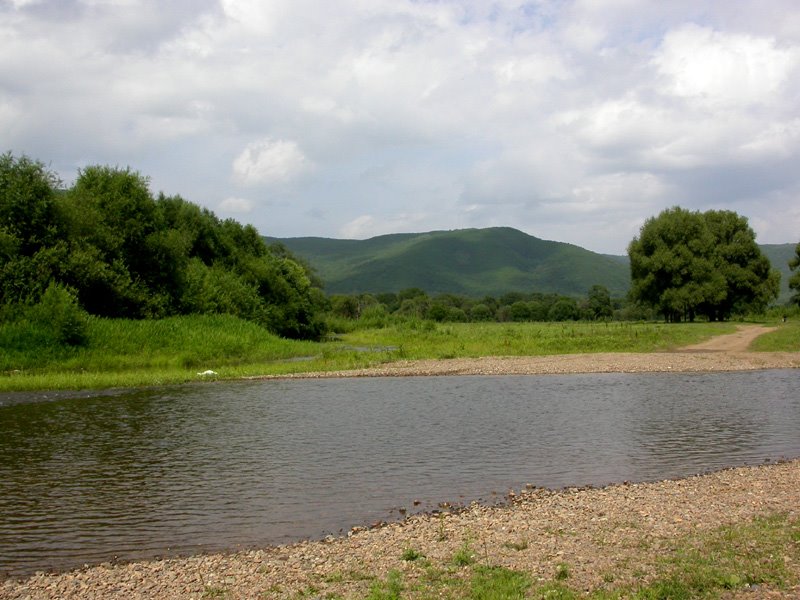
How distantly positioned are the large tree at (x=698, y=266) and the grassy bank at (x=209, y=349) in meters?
13.7

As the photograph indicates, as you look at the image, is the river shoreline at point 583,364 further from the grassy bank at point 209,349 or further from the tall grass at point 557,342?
the tall grass at point 557,342

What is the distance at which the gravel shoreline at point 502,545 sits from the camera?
892 cm

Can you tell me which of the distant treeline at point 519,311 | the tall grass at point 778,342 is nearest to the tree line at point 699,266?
the tall grass at point 778,342

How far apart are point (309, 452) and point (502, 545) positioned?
8997mm

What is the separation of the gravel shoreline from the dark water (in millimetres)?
1001

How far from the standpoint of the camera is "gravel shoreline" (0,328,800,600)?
892 centimetres

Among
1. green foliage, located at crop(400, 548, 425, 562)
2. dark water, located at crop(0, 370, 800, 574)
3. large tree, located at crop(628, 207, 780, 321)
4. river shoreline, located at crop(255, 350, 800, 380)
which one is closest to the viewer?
green foliage, located at crop(400, 548, 425, 562)

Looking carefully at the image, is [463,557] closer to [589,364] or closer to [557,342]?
[589,364]

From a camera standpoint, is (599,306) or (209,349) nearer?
(209,349)

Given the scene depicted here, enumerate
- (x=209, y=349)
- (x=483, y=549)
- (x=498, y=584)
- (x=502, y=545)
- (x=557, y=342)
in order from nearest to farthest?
1. (x=498, y=584)
2. (x=483, y=549)
3. (x=502, y=545)
4. (x=209, y=349)
5. (x=557, y=342)

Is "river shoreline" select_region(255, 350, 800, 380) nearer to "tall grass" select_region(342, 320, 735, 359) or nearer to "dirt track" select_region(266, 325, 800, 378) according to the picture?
"dirt track" select_region(266, 325, 800, 378)

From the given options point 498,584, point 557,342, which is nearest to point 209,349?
point 557,342

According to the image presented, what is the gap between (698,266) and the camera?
72.7m

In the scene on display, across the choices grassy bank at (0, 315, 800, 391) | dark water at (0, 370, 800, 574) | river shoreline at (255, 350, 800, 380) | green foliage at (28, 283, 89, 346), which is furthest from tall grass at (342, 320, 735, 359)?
green foliage at (28, 283, 89, 346)
